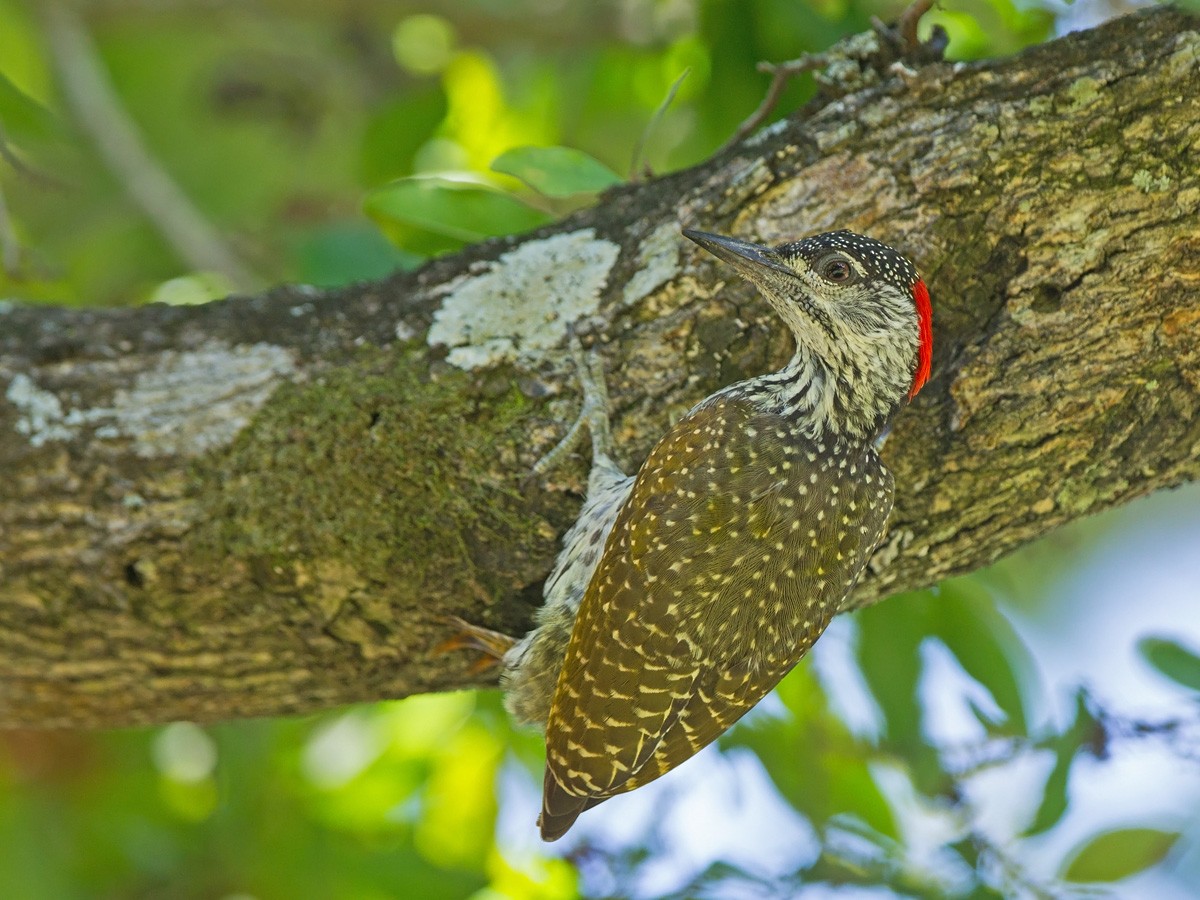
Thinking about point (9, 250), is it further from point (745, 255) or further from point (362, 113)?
point (362, 113)

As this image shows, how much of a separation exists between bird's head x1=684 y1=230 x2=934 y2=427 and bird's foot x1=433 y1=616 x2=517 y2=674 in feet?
3.55

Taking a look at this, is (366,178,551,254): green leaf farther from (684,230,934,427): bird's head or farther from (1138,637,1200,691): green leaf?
(1138,637,1200,691): green leaf

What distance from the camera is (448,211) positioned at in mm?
3666

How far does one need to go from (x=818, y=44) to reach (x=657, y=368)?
1308 millimetres

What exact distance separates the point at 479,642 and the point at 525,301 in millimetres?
902

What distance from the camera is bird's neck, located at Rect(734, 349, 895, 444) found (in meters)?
3.19

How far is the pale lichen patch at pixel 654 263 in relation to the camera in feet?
10.4

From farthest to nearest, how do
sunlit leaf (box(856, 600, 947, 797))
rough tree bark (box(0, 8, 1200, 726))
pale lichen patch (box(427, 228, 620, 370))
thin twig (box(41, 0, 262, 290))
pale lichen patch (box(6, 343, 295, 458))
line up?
thin twig (box(41, 0, 262, 290)) < sunlit leaf (box(856, 600, 947, 797)) < pale lichen patch (box(6, 343, 295, 458)) < pale lichen patch (box(427, 228, 620, 370)) < rough tree bark (box(0, 8, 1200, 726))

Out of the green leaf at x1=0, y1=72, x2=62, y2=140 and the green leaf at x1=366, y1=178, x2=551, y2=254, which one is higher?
the green leaf at x1=0, y1=72, x2=62, y2=140

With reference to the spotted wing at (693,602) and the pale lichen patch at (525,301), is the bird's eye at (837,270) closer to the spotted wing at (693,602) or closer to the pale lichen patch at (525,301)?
the spotted wing at (693,602)

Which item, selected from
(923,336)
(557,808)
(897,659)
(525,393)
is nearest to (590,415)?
(525,393)

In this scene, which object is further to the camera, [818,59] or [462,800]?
[462,800]

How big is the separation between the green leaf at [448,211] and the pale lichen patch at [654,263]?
0.60m

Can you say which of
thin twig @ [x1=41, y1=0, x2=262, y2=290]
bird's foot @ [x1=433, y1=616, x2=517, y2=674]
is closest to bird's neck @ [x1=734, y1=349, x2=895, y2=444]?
bird's foot @ [x1=433, y1=616, x2=517, y2=674]
